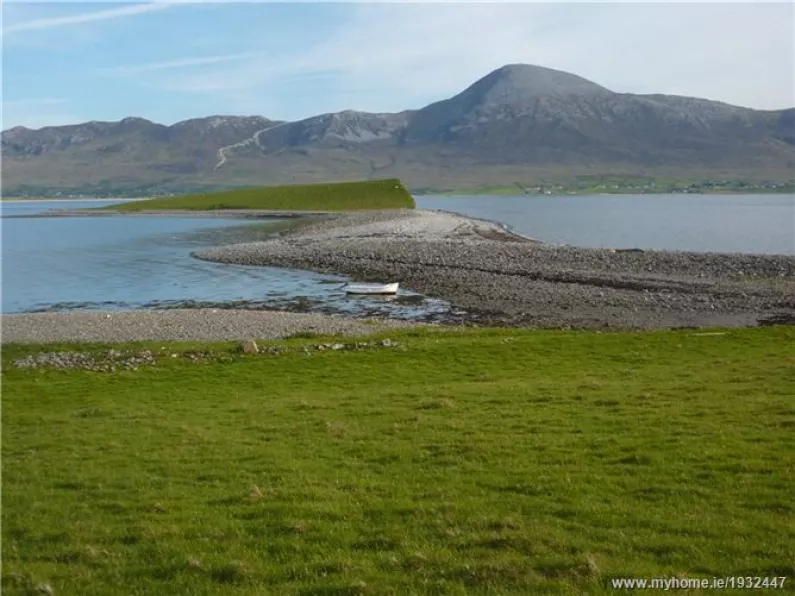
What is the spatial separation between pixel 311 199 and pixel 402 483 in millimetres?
167090

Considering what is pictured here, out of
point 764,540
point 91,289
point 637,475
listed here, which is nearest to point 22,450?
point 637,475

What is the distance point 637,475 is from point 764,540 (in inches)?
104

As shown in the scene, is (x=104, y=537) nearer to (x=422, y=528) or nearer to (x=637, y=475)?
(x=422, y=528)

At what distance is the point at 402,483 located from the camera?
34.9 feet

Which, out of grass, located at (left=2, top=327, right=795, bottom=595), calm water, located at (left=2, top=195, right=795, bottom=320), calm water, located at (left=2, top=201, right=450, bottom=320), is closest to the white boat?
calm water, located at (left=2, top=201, right=450, bottom=320)

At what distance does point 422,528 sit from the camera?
28.6 ft

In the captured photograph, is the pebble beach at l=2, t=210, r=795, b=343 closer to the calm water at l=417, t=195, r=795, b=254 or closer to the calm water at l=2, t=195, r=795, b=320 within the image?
the calm water at l=2, t=195, r=795, b=320

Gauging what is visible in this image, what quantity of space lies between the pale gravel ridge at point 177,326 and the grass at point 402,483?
1037cm

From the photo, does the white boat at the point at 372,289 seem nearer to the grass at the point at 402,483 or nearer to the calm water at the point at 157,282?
the calm water at the point at 157,282

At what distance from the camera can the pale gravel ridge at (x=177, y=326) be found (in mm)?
31109

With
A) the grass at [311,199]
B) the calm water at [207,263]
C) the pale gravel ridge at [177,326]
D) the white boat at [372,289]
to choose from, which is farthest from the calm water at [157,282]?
the grass at [311,199]

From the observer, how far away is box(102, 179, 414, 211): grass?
6437 inches

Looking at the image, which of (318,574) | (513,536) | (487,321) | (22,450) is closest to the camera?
(318,574)

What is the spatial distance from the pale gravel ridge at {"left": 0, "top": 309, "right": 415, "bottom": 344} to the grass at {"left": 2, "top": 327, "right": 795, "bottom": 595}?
1037 cm
